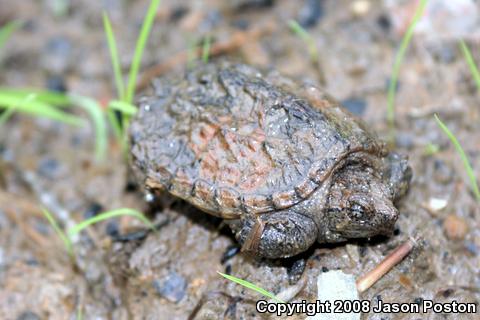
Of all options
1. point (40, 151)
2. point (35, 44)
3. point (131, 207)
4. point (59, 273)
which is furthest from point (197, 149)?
point (35, 44)

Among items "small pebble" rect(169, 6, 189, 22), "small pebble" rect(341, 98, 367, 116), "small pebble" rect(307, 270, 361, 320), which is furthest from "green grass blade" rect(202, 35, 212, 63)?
"small pebble" rect(307, 270, 361, 320)

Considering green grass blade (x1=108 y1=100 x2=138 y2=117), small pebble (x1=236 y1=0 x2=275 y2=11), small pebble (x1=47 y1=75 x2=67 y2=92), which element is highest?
small pebble (x1=236 y1=0 x2=275 y2=11)

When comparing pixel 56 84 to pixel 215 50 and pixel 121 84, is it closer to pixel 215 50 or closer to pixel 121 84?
pixel 121 84

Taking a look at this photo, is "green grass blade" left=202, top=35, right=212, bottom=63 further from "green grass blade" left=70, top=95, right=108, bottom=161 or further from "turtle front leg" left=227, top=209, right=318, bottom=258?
"turtle front leg" left=227, top=209, right=318, bottom=258

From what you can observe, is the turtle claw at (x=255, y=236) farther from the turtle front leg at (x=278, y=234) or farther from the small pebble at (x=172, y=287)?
the small pebble at (x=172, y=287)

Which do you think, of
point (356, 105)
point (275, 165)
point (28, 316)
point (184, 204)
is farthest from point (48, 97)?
point (356, 105)

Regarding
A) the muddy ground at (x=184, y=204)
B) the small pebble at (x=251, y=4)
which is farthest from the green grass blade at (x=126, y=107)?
the small pebble at (x=251, y=4)

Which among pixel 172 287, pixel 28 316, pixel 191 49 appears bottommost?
pixel 28 316
